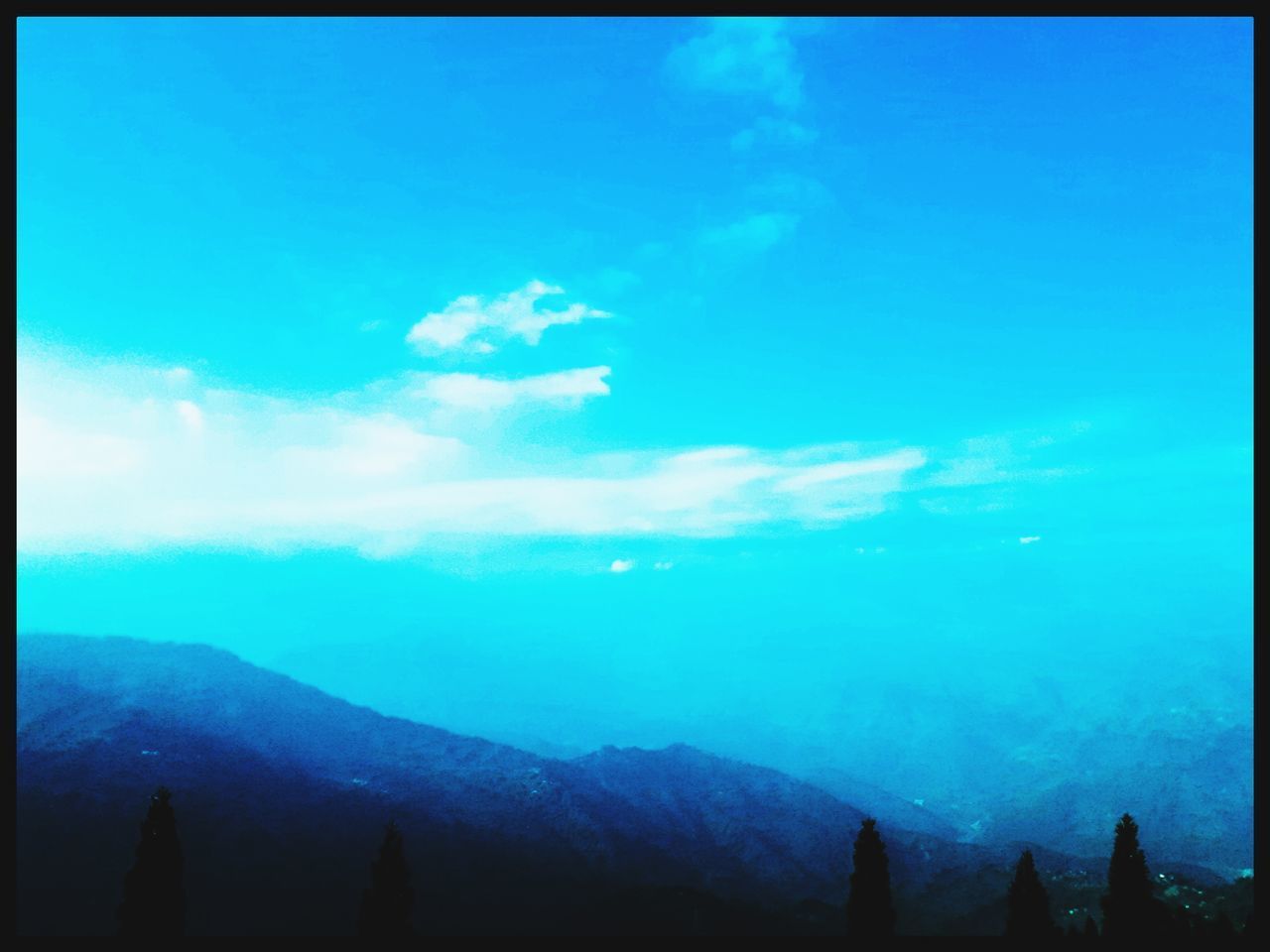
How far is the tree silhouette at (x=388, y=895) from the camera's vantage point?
202ft

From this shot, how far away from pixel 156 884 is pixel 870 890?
51.9m

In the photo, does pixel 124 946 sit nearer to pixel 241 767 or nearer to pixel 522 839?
pixel 522 839

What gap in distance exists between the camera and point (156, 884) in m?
56.1

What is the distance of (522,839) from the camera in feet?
553

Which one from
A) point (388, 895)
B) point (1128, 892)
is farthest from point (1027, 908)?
point (388, 895)

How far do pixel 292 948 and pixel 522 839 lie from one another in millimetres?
67229

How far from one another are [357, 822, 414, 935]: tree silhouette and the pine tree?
55699 mm

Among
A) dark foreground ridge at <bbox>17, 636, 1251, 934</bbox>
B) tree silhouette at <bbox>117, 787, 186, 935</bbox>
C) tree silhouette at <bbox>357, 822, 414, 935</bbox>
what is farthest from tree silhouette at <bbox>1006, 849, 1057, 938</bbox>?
dark foreground ridge at <bbox>17, 636, 1251, 934</bbox>

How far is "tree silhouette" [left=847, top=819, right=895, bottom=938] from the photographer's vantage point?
59.8m

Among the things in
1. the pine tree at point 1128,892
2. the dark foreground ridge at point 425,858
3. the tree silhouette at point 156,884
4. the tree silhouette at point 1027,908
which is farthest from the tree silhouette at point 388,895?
the dark foreground ridge at point 425,858

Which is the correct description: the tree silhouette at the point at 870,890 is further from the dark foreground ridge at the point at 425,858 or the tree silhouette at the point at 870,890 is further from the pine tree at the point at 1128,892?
the dark foreground ridge at the point at 425,858

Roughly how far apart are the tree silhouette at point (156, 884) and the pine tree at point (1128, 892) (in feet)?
229

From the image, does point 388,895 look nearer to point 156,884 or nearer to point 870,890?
point 156,884
